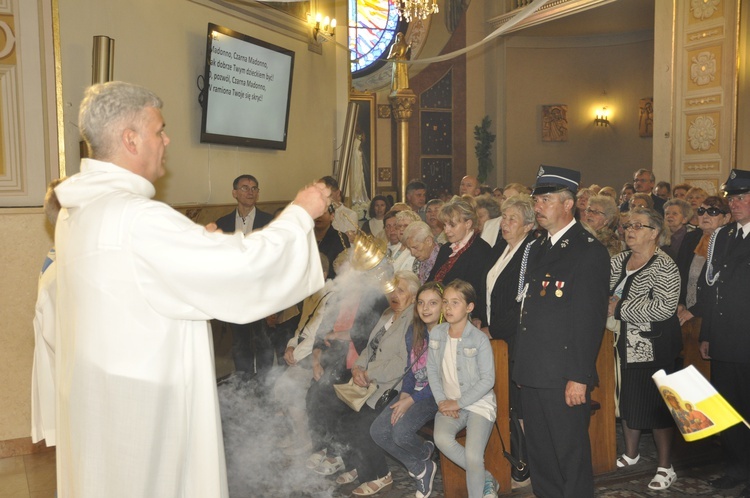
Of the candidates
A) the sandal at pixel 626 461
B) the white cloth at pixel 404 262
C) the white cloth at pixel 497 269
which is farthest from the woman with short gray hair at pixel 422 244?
the sandal at pixel 626 461

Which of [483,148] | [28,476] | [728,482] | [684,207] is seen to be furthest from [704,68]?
[28,476]

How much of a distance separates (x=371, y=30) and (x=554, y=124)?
4.66 meters

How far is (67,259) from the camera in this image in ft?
7.37

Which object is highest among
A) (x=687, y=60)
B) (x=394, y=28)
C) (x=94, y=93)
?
(x=394, y=28)

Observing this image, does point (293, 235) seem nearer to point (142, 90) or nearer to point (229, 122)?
point (142, 90)

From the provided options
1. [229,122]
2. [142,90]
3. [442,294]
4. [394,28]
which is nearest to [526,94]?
[394,28]

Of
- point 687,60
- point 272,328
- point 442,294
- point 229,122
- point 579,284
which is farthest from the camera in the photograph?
Answer: point 687,60

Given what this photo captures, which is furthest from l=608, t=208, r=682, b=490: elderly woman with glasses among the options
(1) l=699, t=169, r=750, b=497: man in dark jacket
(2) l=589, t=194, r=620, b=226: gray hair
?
(2) l=589, t=194, r=620, b=226: gray hair

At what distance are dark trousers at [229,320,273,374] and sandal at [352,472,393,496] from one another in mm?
2222

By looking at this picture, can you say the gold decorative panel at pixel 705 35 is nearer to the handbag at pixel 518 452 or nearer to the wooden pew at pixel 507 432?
the wooden pew at pixel 507 432

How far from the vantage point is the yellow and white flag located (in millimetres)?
2031

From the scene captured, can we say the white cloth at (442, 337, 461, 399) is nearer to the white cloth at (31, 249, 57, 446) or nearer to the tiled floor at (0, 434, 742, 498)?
the tiled floor at (0, 434, 742, 498)

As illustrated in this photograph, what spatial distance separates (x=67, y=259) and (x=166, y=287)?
1.19 feet

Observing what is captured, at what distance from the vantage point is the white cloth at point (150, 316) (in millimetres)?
2086
